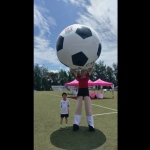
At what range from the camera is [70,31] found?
15.9 feet

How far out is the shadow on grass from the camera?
3.93 meters

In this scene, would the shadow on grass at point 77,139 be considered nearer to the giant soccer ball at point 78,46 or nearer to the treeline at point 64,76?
the giant soccer ball at point 78,46

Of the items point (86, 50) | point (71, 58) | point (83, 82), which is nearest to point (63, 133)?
point (83, 82)

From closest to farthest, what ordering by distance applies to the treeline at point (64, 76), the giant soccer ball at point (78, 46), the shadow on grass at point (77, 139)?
the shadow on grass at point (77, 139), the giant soccer ball at point (78, 46), the treeline at point (64, 76)

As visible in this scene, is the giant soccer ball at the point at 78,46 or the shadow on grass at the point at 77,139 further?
the giant soccer ball at the point at 78,46

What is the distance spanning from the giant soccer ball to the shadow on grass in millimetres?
2010

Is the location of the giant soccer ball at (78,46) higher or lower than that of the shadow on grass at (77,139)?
higher

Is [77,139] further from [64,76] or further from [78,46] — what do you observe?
[64,76]

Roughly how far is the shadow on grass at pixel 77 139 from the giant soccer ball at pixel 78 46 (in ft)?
6.59

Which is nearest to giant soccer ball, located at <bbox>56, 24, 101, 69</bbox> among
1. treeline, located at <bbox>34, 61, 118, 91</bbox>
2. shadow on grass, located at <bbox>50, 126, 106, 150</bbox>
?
shadow on grass, located at <bbox>50, 126, 106, 150</bbox>

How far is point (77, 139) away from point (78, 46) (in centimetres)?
256

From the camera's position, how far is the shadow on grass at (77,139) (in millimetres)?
3930

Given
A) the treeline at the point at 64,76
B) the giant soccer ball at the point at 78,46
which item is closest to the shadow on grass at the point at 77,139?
the giant soccer ball at the point at 78,46
